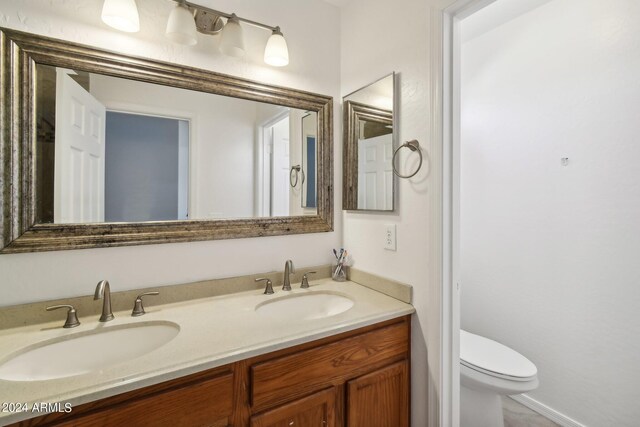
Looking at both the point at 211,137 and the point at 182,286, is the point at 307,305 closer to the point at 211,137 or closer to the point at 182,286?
the point at 182,286

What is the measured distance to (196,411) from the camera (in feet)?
2.74

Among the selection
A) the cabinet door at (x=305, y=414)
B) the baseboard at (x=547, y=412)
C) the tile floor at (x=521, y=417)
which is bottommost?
the tile floor at (x=521, y=417)

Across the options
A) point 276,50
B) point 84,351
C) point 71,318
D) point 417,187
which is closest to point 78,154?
point 71,318

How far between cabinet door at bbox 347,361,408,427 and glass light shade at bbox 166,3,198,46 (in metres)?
1.54

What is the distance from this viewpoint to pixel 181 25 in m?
1.21

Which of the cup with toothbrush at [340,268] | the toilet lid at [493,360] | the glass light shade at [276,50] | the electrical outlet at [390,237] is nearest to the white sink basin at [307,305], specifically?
the cup with toothbrush at [340,268]

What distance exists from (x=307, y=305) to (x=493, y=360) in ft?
3.59

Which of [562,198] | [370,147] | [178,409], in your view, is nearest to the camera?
[178,409]

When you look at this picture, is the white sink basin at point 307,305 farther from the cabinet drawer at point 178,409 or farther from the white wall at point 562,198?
the white wall at point 562,198

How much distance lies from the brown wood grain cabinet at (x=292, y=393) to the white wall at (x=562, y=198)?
1187 millimetres

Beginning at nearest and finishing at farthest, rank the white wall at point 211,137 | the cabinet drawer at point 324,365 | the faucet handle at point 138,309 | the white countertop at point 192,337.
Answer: the white countertop at point 192,337, the cabinet drawer at point 324,365, the faucet handle at point 138,309, the white wall at point 211,137

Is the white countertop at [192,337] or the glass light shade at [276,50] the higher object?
the glass light shade at [276,50]

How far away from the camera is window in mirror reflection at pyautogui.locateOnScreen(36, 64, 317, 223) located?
3.65 feet

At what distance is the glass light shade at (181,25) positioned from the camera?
120cm
